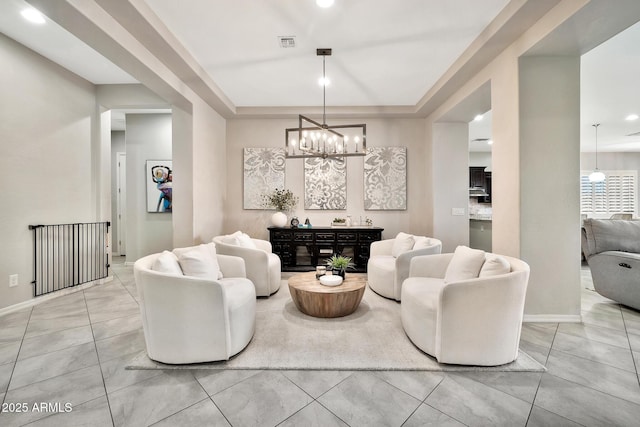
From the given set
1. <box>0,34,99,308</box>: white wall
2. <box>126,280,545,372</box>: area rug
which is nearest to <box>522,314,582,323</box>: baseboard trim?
<box>126,280,545,372</box>: area rug

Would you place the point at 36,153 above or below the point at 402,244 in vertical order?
above

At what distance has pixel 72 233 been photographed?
3.93m

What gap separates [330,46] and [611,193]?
414 inches

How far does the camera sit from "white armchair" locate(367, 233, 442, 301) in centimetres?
339

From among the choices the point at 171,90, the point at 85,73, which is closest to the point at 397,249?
the point at 171,90

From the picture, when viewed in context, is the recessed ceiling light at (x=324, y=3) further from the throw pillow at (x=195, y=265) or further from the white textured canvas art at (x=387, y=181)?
the white textured canvas art at (x=387, y=181)

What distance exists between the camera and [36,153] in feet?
11.5

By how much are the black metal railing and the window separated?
12398 mm

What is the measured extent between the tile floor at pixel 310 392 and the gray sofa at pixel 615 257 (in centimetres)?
99

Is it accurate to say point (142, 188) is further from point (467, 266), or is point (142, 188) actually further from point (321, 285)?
point (467, 266)

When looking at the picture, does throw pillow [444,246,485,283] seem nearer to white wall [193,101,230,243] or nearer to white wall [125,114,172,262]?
white wall [193,101,230,243]

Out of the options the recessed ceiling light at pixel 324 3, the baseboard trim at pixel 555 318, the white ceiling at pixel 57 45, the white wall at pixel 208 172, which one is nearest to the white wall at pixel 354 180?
the white wall at pixel 208 172

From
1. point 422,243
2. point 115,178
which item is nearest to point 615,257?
point 422,243

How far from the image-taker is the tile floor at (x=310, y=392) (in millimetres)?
1563
